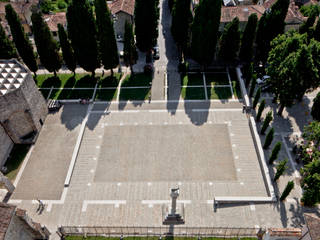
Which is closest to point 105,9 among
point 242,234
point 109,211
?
point 109,211

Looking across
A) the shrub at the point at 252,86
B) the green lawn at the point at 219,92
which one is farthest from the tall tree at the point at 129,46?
the shrub at the point at 252,86

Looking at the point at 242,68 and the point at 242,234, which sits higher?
the point at 242,68

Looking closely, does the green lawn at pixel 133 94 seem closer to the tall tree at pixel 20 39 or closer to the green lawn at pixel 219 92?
the green lawn at pixel 219 92

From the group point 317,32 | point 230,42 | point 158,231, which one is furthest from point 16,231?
point 317,32

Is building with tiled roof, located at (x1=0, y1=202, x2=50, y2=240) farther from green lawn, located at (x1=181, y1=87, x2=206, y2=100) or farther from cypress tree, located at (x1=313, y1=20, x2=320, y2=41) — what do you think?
cypress tree, located at (x1=313, y1=20, x2=320, y2=41)

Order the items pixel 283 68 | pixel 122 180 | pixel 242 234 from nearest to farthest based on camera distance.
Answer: pixel 242 234 < pixel 122 180 < pixel 283 68

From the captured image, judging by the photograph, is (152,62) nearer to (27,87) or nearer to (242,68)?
(242,68)
